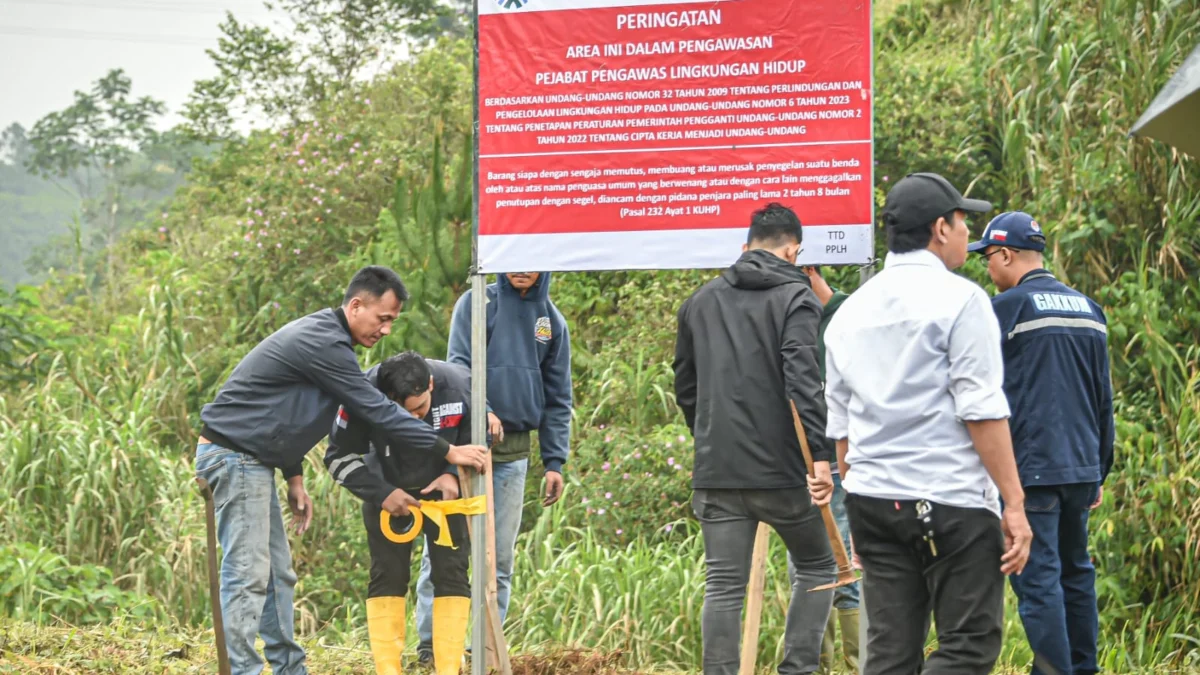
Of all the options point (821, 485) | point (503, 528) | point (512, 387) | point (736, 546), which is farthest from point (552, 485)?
point (821, 485)

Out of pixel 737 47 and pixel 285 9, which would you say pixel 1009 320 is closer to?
pixel 737 47

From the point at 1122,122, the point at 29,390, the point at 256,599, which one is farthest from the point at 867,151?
the point at 29,390

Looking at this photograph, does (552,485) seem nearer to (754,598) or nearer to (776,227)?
(754,598)

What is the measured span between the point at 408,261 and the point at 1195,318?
528 cm

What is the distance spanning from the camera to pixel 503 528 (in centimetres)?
587

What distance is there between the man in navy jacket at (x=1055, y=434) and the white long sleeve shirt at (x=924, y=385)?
54.1 inches

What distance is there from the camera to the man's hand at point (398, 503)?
210 inches

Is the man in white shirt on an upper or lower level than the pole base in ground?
upper

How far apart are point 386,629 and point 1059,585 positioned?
2.65 meters

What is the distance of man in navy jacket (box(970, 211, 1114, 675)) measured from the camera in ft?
15.9

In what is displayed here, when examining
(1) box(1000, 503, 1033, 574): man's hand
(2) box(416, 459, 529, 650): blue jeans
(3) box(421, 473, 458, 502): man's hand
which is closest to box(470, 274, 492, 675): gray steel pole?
(3) box(421, 473, 458, 502): man's hand

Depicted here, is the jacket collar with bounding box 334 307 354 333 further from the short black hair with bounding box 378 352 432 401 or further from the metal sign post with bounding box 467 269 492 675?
the metal sign post with bounding box 467 269 492 675

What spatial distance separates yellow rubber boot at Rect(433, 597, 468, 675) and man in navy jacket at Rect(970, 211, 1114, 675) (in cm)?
221

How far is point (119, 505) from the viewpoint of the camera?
28.5 ft
